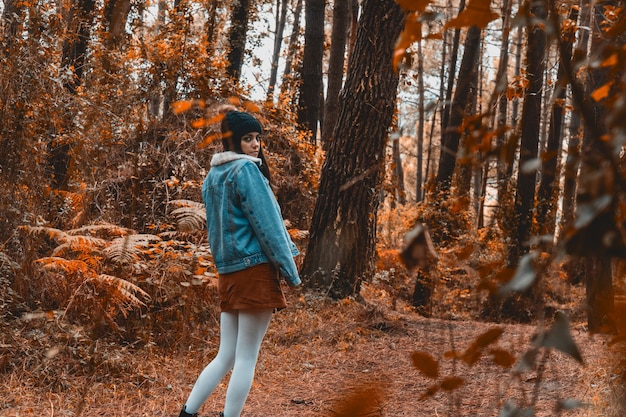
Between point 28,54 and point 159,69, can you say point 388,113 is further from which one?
point 28,54

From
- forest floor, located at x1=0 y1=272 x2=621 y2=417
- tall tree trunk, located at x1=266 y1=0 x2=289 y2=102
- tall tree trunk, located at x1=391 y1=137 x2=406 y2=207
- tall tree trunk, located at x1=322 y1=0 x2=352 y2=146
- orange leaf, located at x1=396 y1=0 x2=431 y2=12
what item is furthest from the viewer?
tall tree trunk, located at x1=266 y1=0 x2=289 y2=102

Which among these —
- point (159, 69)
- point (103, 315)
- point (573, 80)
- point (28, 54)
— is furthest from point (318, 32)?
point (573, 80)

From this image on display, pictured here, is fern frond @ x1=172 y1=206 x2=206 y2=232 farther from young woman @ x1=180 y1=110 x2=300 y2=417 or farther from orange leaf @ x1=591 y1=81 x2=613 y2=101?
orange leaf @ x1=591 y1=81 x2=613 y2=101

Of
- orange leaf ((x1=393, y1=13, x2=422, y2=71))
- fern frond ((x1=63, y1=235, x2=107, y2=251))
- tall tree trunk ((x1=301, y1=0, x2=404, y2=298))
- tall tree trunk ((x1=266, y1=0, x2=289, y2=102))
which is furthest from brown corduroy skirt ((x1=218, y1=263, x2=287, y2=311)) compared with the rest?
tall tree trunk ((x1=266, y1=0, x2=289, y2=102))

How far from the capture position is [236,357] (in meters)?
3.89

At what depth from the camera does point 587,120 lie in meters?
0.96

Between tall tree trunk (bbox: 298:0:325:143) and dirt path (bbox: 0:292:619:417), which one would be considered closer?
dirt path (bbox: 0:292:619:417)

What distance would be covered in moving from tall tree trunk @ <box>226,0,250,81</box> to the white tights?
12.3m

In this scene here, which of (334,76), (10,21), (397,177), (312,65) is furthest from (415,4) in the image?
(312,65)

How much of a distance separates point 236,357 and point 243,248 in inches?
25.1

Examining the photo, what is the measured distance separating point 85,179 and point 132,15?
14.1 feet

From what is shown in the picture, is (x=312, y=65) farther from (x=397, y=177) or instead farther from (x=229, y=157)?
(x=229, y=157)

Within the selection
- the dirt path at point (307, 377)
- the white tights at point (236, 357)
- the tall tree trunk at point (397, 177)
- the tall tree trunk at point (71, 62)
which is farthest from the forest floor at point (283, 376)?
the tall tree trunk at point (71, 62)

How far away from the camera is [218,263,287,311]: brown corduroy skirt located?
3.75 meters
